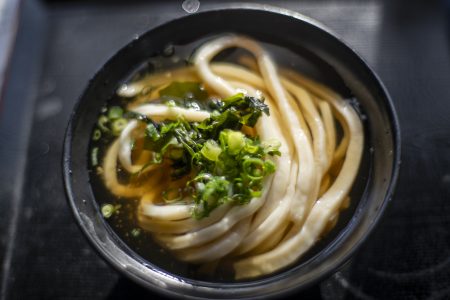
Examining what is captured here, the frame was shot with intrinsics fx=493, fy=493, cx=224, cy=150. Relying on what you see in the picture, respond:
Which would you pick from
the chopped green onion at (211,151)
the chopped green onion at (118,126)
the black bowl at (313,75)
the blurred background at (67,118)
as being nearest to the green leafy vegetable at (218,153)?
the chopped green onion at (211,151)

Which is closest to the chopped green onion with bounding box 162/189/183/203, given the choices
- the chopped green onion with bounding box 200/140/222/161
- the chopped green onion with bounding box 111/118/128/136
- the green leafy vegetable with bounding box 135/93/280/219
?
the green leafy vegetable with bounding box 135/93/280/219

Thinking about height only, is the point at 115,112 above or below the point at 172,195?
above

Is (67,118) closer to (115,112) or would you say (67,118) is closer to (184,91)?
(115,112)

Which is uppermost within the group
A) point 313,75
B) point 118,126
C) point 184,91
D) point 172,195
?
point 313,75

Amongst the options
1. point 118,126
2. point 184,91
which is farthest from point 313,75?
point 118,126

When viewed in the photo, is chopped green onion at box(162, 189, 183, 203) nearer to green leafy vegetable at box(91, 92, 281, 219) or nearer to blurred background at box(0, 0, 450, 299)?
green leafy vegetable at box(91, 92, 281, 219)

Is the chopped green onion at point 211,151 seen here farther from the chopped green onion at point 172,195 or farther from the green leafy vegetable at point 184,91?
the green leafy vegetable at point 184,91
